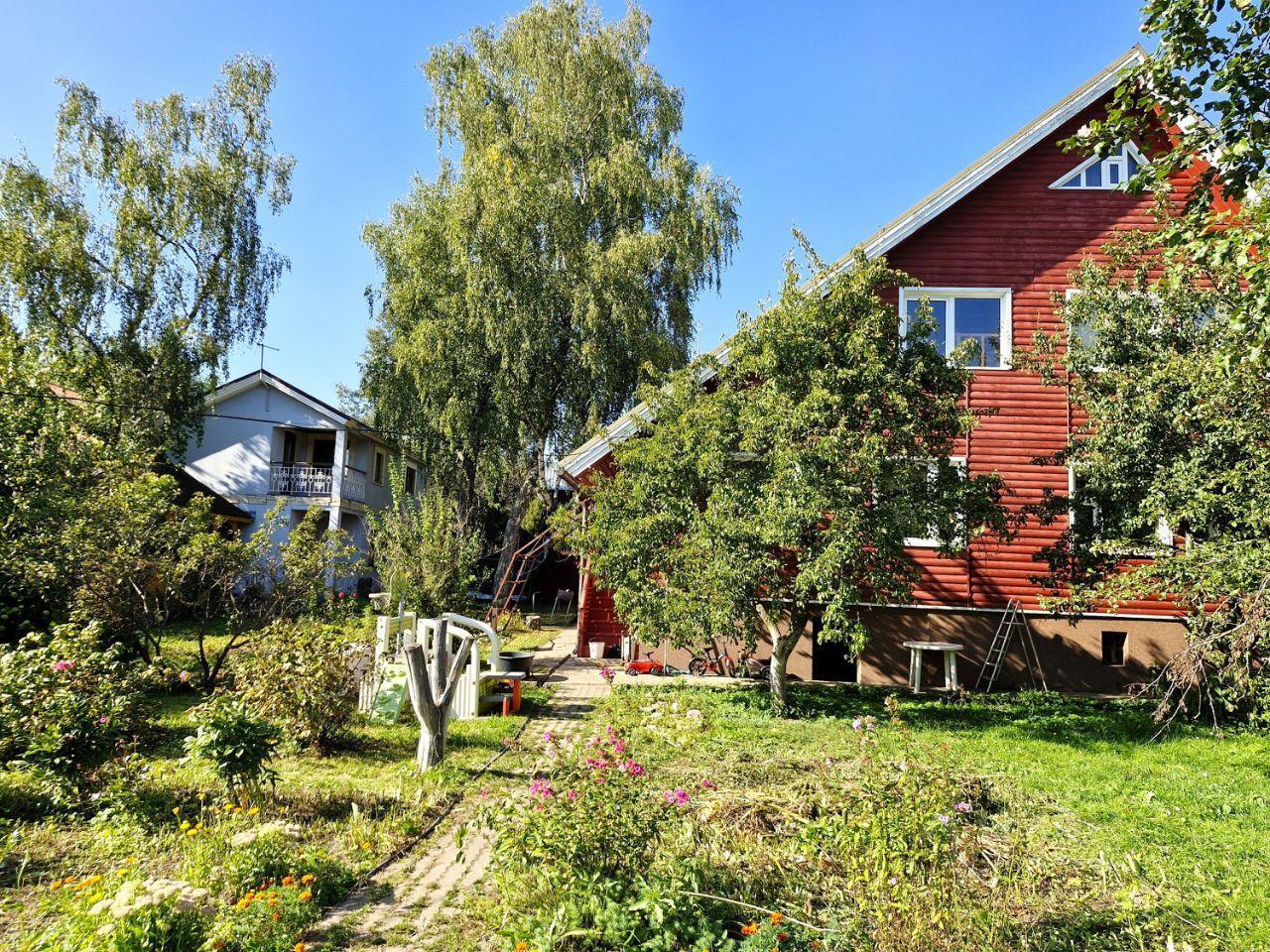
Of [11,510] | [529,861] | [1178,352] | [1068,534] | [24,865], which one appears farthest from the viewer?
[1068,534]

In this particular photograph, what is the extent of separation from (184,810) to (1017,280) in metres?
13.9

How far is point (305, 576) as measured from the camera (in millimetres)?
11852

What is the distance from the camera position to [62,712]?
6.38 metres

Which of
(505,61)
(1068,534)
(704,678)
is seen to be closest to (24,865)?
(704,678)

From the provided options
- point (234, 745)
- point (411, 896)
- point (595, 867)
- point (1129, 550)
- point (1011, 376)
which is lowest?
point (411, 896)

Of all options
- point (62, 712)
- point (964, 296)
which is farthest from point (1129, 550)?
point (62, 712)

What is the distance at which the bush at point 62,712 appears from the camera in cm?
622

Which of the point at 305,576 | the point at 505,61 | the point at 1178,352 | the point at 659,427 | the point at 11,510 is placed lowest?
the point at 305,576

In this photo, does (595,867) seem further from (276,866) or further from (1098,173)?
(1098,173)

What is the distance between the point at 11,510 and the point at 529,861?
8043 mm

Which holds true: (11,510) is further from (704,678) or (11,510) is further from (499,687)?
(704,678)

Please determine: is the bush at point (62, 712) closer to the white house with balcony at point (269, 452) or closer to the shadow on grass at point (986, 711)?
the shadow on grass at point (986, 711)

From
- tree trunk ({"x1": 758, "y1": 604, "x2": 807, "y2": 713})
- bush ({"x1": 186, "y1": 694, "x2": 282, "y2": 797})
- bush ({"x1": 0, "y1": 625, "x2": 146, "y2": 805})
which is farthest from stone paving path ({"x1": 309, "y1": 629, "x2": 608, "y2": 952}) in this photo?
tree trunk ({"x1": 758, "y1": 604, "x2": 807, "y2": 713})

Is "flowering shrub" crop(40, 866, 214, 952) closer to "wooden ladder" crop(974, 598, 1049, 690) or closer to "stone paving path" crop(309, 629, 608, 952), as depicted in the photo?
"stone paving path" crop(309, 629, 608, 952)
